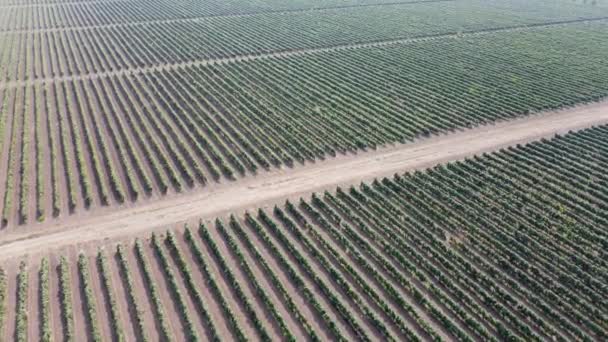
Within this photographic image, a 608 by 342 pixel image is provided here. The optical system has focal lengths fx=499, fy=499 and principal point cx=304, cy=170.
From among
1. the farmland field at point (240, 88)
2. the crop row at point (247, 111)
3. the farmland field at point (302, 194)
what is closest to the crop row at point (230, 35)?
the farmland field at point (240, 88)

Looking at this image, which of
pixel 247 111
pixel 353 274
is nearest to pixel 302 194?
pixel 353 274

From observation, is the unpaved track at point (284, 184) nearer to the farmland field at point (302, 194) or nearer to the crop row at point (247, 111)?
the farmland field at point (302, 194)

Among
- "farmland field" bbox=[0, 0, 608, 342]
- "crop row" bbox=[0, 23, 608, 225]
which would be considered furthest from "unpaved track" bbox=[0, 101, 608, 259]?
"crop row" bbox=[0, 23, 608, 225]

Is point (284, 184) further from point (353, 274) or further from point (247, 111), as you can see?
point (247, 111)

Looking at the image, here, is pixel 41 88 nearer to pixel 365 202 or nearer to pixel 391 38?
pixel 365 202

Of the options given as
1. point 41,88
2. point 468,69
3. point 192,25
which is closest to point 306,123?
point 468,69

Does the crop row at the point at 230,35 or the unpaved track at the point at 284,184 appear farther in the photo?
the crop row at the point at 230,35
